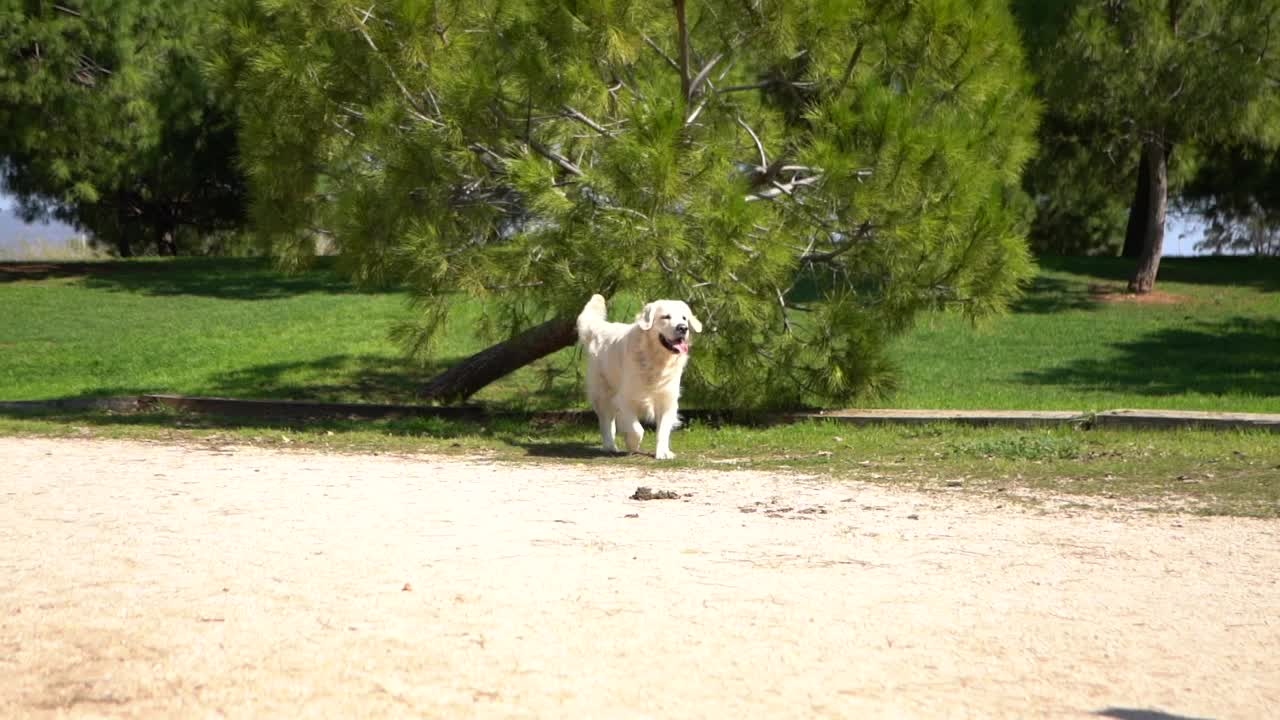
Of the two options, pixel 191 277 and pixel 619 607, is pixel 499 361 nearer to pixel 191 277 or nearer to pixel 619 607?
pixel 619 607

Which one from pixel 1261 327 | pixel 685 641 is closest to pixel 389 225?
pixel 685 641

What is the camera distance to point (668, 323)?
10.4m

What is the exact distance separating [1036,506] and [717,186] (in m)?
4.56

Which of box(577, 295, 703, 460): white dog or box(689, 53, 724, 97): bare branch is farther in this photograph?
box(689, 53, 724, 97): bare branch

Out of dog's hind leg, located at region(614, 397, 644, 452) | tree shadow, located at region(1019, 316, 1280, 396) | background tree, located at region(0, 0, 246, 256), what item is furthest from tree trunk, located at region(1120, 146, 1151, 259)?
dog's hind leg, located at region(614, 397, 644, 452)

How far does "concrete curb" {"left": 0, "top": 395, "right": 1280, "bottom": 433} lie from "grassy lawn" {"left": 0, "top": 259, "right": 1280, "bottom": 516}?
0.36 meters

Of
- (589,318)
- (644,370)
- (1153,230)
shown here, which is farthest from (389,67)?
(1153,230)

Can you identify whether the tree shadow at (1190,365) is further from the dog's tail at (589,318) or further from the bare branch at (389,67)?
the bare branch at (389,67)

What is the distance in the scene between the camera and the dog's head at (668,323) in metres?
10.4

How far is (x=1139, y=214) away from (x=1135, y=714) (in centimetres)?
2701

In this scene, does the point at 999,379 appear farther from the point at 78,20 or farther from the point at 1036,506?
the point at 78,20

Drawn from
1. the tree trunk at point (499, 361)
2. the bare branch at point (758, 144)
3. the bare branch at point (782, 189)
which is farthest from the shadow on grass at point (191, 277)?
the bare branch at point (782, 189)

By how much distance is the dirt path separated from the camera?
4109 mm

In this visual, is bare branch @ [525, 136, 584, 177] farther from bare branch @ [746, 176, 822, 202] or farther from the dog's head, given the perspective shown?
the dog's head
